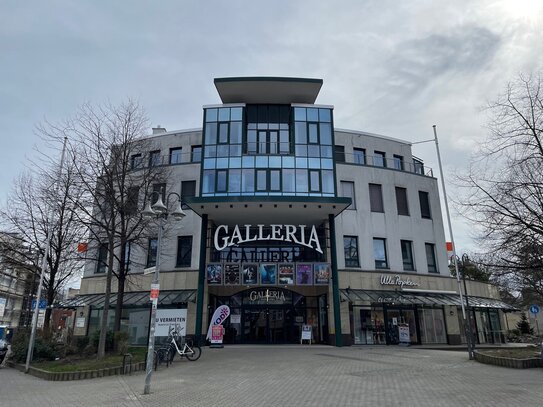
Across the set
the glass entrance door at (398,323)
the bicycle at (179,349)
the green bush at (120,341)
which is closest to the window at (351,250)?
the glass entrance door at (398,323)

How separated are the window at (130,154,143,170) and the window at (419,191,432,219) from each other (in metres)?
22.1

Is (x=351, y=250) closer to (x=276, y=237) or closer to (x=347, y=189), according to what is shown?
(x=347, y=189)

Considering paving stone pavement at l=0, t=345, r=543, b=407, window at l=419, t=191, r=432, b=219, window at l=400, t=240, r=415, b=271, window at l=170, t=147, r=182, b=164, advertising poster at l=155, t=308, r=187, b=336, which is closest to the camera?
paving stone pavement at l=0, t=345, r=543, b=407

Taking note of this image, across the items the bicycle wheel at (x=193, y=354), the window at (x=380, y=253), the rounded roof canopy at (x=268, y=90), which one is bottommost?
the bicycle wheel at (x=193, y=354)

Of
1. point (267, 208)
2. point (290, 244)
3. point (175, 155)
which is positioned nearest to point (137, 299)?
point (267, 208)

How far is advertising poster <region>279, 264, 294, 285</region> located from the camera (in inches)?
998

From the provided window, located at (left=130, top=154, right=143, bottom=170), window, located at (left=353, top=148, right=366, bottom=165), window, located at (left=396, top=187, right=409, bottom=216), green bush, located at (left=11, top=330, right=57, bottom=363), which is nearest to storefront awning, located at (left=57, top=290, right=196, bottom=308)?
green bush, located at (left=11, top=330, right=57, bottom=363)

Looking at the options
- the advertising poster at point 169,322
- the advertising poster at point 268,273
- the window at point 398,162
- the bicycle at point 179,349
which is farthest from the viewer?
the window at point 398,162

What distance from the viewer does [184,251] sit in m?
28.7

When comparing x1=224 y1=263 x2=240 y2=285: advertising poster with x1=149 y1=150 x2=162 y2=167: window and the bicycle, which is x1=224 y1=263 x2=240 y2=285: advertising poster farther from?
x1=149 y1=150 x2=162 y2=167: window

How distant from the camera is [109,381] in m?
12.9

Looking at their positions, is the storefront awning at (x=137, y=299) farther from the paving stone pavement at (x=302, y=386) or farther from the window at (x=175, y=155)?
the window at (x=175, y=155)

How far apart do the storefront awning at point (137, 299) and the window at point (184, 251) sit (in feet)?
7.17

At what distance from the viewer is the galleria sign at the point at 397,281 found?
27.8 meters
